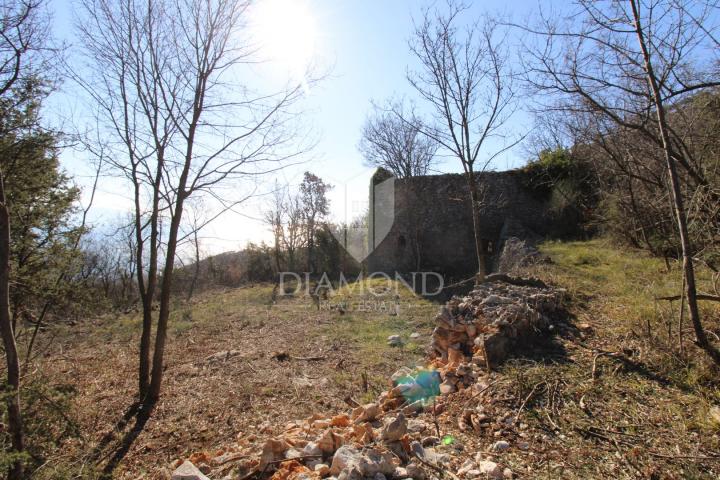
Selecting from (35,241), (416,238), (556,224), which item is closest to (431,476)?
(35,241)

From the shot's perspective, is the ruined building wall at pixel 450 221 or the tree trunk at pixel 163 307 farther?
the ruined building wall at pixel 450 221

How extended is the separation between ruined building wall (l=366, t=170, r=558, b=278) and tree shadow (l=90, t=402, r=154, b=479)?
10.5 m

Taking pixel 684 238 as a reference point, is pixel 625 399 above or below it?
below

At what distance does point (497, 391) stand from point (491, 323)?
3.48 feet

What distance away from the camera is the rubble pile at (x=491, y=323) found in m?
3.69

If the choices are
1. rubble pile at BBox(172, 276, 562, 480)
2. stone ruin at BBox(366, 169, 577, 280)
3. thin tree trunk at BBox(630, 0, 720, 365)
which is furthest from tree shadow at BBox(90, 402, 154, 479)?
stone ruin at BBox(366, 169, 577, 280)

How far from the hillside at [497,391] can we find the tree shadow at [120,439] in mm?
23

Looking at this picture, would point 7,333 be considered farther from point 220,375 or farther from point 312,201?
point 312,201

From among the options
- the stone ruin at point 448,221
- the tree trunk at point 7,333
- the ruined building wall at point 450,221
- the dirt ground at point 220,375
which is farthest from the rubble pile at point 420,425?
the ruined building wall at point 450,221

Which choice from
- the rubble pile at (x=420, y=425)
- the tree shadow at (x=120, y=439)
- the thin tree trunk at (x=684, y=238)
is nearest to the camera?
the rubble pile at (x=420, y=425)

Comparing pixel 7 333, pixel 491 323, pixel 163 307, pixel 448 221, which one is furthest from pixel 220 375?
pixel 448 221

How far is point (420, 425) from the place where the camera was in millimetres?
2854

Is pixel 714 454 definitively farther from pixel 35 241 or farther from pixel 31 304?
pixel 31 304

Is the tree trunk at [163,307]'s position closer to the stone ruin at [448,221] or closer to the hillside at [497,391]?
the hillside at [497,391]
